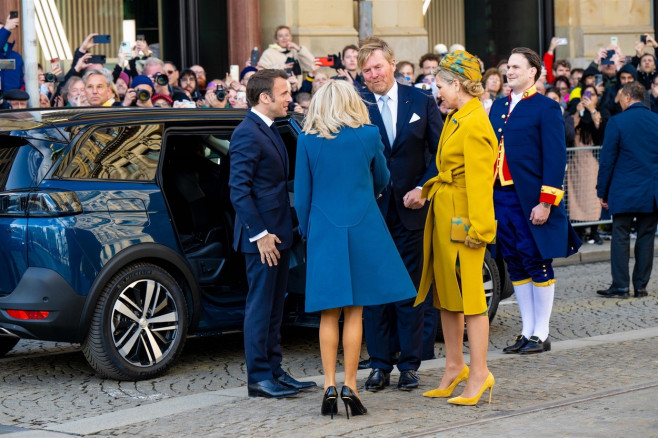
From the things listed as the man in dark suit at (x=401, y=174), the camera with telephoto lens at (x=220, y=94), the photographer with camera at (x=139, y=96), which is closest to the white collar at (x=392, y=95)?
the man in dark suit at (x=401, y=174)

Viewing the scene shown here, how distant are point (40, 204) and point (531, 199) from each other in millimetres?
3274

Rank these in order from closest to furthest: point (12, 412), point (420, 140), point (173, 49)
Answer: point (12, 412) < point (420, 140) < point (173, 49)

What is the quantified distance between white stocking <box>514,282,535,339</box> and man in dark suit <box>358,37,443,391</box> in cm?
139

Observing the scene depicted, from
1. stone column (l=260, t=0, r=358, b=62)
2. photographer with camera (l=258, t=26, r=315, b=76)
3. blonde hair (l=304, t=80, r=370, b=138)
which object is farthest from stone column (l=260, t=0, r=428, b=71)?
blonde hair (l=304, t=80, r=370, b=138)

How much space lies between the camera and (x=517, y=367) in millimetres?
8375

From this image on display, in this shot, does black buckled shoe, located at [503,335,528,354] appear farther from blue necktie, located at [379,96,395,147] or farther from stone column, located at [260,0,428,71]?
stone column, located at [260,0,428,71]

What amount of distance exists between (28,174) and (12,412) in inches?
58.3

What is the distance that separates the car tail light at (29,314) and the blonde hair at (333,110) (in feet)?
7.01

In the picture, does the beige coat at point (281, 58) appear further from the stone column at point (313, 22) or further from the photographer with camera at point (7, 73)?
the photographer with camera at point (7, 73)

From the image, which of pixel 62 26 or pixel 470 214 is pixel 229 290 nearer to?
pixel 470 214

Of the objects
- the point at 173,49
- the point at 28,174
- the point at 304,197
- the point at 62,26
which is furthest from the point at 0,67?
the point at 173,49

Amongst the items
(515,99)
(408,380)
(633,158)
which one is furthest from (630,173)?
(408,380)

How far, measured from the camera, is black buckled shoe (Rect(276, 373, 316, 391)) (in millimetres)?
7629

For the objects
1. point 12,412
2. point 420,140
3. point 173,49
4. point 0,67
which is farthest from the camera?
point 173,49
